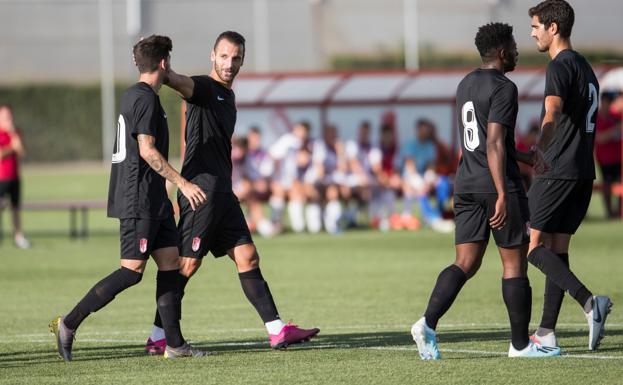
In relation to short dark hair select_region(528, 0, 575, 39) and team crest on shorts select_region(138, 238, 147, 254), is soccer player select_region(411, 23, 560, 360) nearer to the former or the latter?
short dark hair select_region(528, 0, 575, 39)

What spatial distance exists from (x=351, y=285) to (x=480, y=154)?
6.11 meters

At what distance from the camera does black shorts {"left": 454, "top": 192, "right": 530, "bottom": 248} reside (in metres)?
8.30

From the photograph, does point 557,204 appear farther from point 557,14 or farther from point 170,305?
point 170,305

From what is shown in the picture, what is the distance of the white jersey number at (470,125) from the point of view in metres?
8.39

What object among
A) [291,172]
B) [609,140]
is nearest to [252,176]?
[291,172]

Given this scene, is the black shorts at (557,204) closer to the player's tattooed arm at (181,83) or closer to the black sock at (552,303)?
the black sock at (552,303)

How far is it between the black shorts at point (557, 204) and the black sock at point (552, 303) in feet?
0.72

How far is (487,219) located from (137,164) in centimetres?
241

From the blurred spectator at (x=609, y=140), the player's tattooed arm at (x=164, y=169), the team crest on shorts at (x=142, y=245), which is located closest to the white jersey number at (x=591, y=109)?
the player's tattooed arm at (x=164, y=169)

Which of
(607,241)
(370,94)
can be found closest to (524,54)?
(370,94)

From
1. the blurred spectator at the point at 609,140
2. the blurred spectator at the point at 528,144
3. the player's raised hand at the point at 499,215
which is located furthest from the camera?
the blurred spectator at the point at 609,140

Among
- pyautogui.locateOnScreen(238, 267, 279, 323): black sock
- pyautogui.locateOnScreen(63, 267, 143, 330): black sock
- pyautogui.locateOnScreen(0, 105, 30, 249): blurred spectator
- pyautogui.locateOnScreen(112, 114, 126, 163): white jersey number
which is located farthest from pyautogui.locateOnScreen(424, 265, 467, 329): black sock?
pyautogui.locateOnScreen(0, 105, 30, 249): blurred spectator

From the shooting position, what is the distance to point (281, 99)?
25.6 meters

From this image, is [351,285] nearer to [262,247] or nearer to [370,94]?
[262,247]
